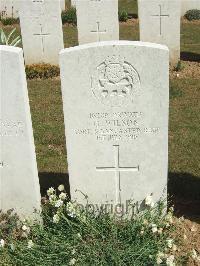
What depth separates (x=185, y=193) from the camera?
578 cm

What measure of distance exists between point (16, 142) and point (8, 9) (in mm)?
13106

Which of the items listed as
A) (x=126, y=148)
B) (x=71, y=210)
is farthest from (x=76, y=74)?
(x=71, y=210)

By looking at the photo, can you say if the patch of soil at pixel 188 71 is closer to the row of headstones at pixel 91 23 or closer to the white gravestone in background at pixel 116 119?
the row of headstones at pixel 91 23

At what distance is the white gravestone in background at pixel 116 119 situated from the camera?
4277 millimetres

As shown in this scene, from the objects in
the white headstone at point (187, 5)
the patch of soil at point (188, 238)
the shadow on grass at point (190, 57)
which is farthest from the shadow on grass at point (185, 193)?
the white headstone at point (187, 5)

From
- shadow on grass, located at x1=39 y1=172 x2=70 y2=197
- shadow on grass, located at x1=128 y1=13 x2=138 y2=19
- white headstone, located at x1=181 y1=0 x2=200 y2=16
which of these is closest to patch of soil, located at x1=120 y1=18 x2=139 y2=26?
→ shadow on grass, located at x1=128 y1=13 x2=138 y2=19

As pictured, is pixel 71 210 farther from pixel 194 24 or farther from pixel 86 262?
pixel 194 24

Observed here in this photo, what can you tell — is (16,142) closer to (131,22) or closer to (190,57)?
(190,57)

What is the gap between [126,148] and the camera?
186 inches

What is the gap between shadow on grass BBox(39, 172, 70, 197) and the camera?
594cm

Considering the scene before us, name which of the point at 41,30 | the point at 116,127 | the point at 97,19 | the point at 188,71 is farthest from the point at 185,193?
the point at 41,30

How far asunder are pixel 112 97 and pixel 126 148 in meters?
0.59

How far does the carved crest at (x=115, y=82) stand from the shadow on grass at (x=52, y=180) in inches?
70.4

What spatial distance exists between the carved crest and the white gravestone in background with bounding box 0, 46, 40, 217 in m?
0.73
